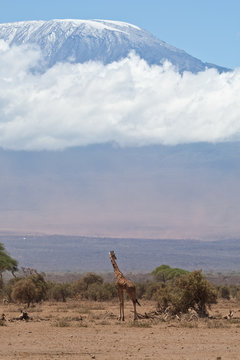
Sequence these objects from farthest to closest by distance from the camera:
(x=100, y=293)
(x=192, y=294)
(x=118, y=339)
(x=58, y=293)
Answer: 1. (x=100, y=293)
2. (x=58, y=293)
3. (x=192, y=294)
4. (x=118, y=339)

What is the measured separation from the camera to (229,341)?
23203 millimetres

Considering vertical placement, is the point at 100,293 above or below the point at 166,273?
below

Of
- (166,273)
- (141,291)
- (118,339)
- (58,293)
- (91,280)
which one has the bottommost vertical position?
(118,339)

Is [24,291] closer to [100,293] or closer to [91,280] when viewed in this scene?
[100,293]

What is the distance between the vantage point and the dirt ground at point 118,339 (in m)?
20.0

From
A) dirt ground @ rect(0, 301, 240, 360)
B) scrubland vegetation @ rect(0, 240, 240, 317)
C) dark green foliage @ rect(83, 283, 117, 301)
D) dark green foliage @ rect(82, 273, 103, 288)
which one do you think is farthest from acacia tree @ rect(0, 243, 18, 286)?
dirt ground @ rect(0, 301, 240, 360)

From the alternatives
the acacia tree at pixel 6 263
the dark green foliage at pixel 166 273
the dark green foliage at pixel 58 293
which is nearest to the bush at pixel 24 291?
the dark green foliage at pixel 58 293

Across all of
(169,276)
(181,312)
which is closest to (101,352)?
(181,312)

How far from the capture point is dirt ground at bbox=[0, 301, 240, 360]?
789 inches

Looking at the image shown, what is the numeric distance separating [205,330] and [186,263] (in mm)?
148540

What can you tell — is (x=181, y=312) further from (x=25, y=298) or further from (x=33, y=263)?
(x=33, y=263)

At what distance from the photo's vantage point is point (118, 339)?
2342 cm

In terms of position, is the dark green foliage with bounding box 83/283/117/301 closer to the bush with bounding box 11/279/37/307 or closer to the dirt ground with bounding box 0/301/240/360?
the bush with bounding box 11/279/37/307

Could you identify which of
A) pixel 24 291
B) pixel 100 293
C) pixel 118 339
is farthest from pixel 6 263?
pixel 118 339
